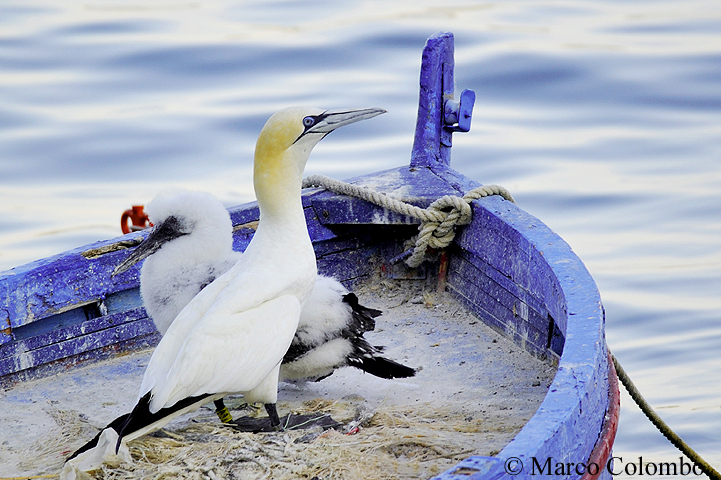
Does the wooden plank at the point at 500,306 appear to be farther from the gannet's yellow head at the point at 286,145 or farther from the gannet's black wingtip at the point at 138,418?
the gannet's black wingtip at the point at 138,418

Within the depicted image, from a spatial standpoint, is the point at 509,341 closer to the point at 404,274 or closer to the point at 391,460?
the point at 404,274

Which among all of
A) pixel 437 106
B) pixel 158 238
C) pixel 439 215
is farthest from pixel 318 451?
pixel 437 106

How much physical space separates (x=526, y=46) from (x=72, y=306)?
963 centimetres

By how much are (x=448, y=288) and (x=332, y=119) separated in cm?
181

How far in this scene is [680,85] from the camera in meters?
12.1

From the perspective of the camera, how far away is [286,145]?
3818mm

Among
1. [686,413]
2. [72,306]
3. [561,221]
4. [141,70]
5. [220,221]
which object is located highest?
[141,70]


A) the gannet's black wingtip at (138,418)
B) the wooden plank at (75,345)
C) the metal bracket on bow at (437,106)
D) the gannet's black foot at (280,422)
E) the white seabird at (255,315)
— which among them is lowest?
the gannet's black foot at (280,422)

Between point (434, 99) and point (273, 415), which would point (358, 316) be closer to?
point (273, 415)

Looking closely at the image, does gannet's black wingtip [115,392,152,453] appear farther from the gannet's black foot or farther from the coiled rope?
the coiled rope

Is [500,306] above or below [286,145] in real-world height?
below

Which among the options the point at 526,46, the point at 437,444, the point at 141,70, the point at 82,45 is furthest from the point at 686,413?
the point at 82,45

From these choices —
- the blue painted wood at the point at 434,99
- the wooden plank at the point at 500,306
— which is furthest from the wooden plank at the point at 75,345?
the blue painted wood at the point at 434,99

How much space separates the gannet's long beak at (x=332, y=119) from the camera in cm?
382
